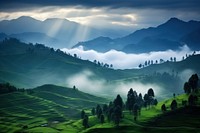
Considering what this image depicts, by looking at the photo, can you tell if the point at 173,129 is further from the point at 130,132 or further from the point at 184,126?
the point at 130,132

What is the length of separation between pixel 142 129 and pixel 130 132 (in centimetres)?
760

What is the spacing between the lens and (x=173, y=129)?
18988cm

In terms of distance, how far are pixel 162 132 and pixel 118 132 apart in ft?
83.2

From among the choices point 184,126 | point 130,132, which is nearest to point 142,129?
point 130,132

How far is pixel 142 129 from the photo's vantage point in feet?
651

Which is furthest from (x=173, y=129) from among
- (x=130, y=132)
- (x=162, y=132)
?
(x=130, y=132)

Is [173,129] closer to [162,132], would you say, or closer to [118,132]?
[162,132]

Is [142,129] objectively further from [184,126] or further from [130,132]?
[184,126]

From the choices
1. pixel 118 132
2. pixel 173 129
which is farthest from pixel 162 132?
pixel 118 132

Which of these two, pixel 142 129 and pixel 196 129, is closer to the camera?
pixel 196 129

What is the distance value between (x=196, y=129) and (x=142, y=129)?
29.8 m

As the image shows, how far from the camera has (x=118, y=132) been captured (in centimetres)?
19988

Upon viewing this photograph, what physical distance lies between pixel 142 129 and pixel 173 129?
17.8 m

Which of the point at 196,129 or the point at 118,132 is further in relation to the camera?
the point at 118,132
